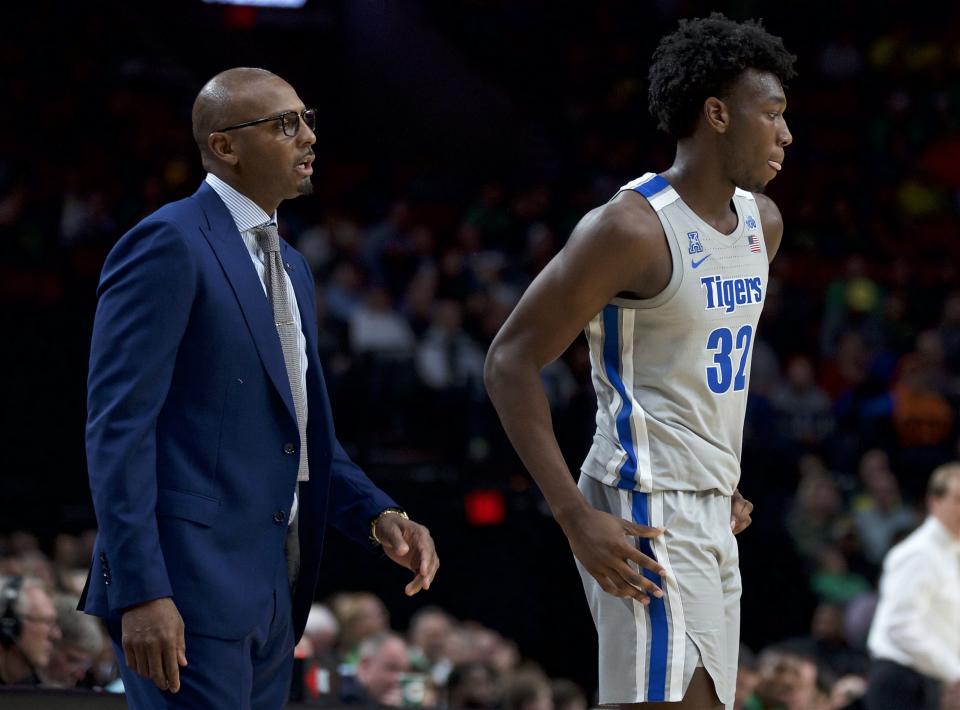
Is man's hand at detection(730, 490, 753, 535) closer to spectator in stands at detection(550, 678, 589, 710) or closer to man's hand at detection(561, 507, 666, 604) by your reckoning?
man's hand at detection(561, 507, 666, 604)

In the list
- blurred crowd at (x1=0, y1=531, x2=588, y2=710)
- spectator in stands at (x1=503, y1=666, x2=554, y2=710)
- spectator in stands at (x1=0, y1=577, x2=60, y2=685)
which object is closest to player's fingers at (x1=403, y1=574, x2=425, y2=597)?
blurred crowd at (x1=0, y1=531, x2=588, y2=710)

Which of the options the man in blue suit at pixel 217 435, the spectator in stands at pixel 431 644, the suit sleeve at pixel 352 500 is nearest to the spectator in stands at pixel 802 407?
the spectator in stands at pixel 431 644

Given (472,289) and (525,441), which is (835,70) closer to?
(472,289)

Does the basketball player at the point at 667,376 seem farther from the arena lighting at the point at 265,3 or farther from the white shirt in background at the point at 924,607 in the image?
the arena lighting at the point at 265,3

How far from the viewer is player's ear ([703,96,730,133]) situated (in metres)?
3.09

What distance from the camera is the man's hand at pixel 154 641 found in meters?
2.56

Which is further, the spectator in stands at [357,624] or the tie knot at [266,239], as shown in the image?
the spectator in stands at [357,624]

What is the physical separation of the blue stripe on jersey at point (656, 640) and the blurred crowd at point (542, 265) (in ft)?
6.99

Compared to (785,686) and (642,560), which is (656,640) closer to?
(642,560)

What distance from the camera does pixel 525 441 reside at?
2.99 m

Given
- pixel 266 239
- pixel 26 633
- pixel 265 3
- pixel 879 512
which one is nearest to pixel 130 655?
pixel 266 239

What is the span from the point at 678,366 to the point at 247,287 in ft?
2.81

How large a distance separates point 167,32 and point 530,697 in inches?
357

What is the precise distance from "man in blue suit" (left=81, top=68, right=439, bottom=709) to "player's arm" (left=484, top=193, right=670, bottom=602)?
1.05 feet
